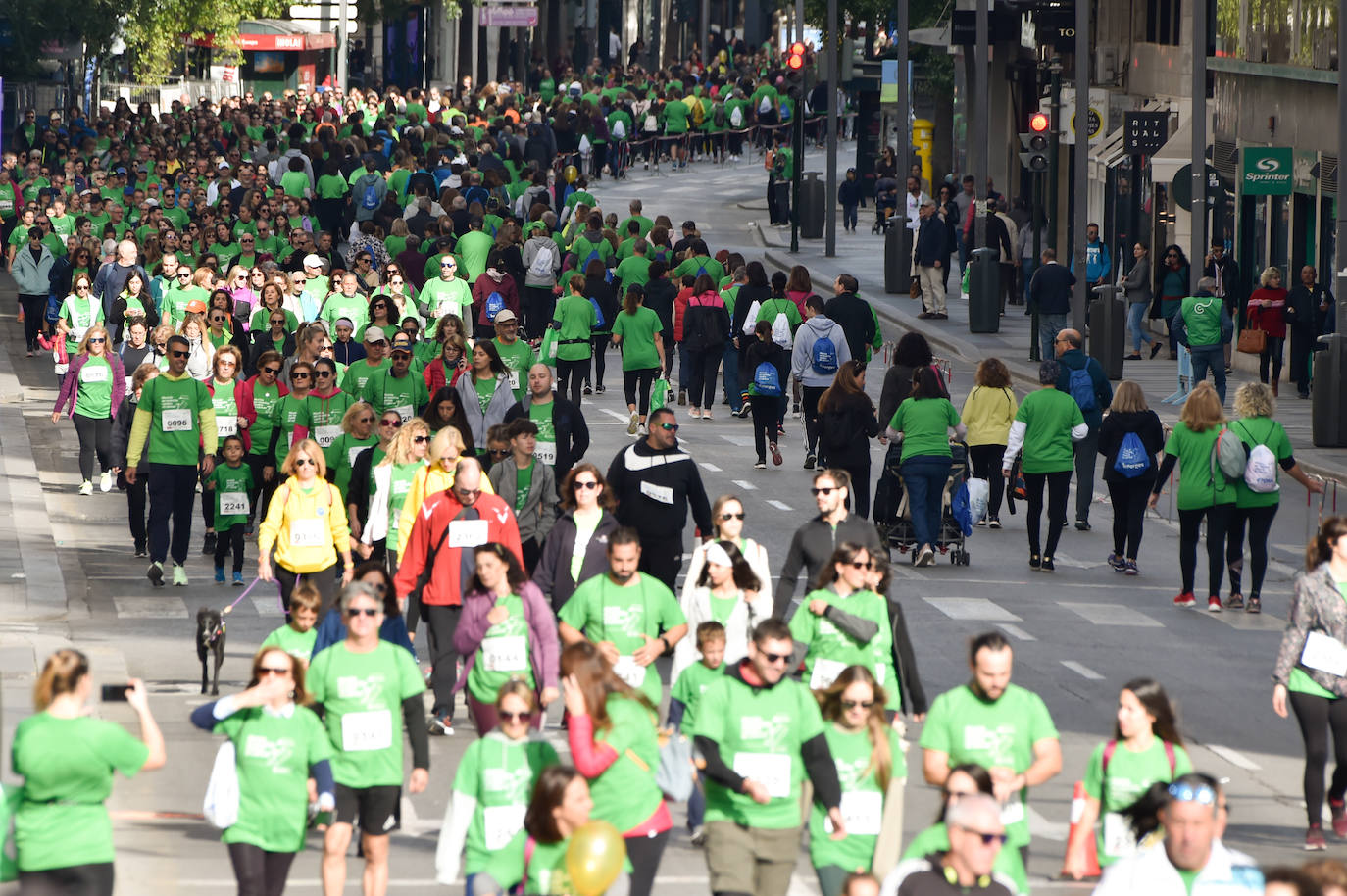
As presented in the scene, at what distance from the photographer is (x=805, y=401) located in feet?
76.4

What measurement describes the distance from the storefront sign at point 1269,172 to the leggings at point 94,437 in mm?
15226

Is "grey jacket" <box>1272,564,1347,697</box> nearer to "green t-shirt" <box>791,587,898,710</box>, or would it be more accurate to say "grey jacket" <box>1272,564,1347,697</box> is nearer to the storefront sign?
"green t-shirt" <box>791,587,898,710</box>

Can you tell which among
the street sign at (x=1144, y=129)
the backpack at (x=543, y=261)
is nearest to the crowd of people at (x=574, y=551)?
the backpack at (x=543, y=261)

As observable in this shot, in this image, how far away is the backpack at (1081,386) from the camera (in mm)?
20344

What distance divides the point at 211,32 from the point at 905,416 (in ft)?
152

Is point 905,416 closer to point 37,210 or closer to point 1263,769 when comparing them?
point 1263,769

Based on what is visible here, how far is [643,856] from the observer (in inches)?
360

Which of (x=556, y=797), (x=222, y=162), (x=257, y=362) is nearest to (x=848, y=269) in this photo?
(x=222, y=162)

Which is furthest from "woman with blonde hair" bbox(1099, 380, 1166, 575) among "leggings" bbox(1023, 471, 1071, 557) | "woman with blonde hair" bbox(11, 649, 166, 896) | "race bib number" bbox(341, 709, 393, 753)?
"woman with blonde hair" bbox(11, 649, 166, 896)

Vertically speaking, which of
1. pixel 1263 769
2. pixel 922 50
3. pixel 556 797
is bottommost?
pixel 1263 769

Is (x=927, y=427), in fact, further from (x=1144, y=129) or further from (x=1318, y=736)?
(x=1144, y=129)

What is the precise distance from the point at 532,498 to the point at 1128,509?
569 cm

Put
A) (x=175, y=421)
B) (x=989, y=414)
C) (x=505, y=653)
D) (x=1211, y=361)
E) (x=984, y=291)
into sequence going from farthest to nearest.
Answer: (x=984, y=291)
(x=1211, y=361)
(x=989, y=414)
(x=175, y=421)
(x=505, y=653)

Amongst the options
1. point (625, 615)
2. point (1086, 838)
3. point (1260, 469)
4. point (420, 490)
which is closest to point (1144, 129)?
point (1260, 469)
